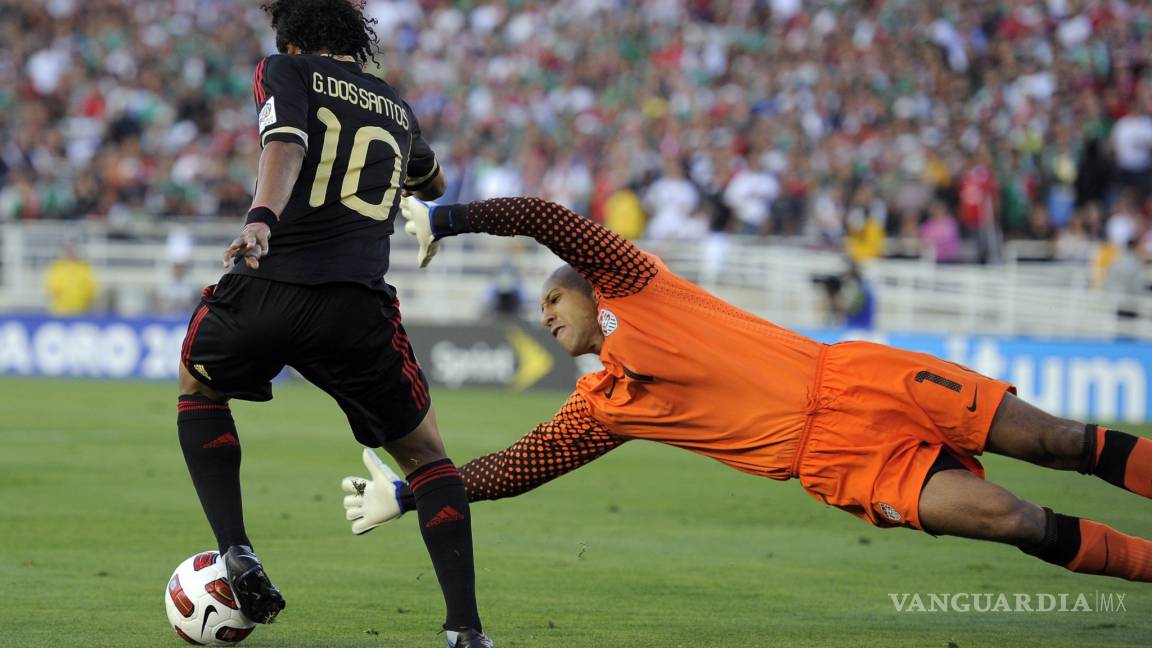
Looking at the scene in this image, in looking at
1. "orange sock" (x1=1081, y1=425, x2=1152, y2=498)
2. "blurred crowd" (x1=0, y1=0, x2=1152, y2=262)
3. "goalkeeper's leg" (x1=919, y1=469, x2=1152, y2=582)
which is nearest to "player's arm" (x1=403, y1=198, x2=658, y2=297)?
"goalkeeper's leg" (x1=919, y1=469, x2=1152, y2=582)

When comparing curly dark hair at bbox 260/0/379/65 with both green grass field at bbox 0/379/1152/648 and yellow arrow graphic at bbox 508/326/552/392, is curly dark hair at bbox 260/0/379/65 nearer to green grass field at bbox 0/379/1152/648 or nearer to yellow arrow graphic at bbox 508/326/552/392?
green grass field at bbox 0/379/1152/648

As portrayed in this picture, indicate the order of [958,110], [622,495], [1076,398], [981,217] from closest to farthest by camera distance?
[622,495] < [1076,398] < [981,217] < [958,110]

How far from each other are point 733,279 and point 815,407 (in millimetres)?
17566

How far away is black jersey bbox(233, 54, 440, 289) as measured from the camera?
5.21m

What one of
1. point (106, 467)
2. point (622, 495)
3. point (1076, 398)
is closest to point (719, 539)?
point (622, 495)

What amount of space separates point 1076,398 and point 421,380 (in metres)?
14.6

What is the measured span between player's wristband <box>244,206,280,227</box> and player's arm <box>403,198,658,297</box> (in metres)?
0.79

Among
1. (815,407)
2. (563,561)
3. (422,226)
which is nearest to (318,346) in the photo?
(422,226)

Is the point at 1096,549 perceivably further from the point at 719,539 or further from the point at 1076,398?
the point at 1076,398

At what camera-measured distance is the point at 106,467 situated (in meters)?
12.1

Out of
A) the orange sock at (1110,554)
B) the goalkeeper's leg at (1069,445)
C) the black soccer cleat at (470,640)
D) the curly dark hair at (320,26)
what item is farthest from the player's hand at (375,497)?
the orange sock at (1110,554)

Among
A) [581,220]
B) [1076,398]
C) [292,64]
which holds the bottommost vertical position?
[1076,398]

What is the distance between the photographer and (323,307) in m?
5.24

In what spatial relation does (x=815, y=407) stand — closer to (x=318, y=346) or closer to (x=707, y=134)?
(x=318, y=346)
